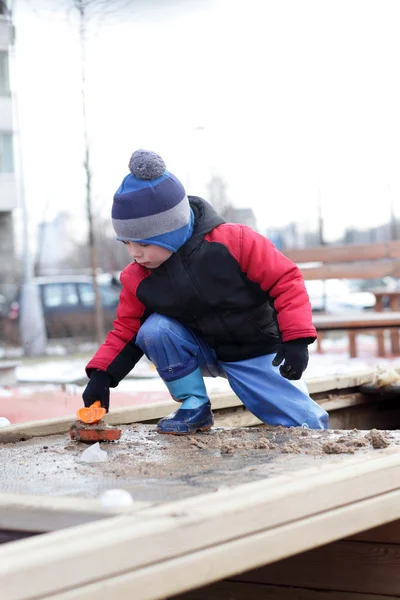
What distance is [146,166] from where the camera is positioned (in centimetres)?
243

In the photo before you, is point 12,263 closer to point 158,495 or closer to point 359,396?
point 359,396

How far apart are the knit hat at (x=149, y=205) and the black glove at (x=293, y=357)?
1.43 ft

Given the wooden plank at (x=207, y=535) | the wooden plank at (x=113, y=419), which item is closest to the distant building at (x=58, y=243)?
the wooden plank at (x=113, y=419)

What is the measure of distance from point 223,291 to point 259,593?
3.01ft

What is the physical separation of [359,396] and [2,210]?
19031mm

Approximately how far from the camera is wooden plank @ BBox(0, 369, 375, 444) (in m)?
2.57

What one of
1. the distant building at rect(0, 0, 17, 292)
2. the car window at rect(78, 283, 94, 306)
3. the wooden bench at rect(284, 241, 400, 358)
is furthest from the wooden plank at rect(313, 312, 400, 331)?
the distant building at rect(0, 0, 17, 292)

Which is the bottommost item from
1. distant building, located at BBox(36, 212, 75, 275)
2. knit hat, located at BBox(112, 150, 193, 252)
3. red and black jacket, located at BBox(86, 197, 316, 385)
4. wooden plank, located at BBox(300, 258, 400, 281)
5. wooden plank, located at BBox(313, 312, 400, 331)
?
distant building, located at BBox(36, 212, 75, 275)

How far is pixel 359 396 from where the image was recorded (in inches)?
A: 143

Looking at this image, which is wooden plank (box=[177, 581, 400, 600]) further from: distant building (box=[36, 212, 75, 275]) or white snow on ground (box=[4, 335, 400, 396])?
distant building (box=[36, 212, 75, 275])

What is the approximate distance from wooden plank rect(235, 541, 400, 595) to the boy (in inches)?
24.9

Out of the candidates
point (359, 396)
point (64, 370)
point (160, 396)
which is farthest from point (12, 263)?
point (359, 396)

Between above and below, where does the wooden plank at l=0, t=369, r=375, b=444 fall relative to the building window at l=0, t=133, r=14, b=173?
below

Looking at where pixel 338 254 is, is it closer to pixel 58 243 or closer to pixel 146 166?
pixel 146 166
